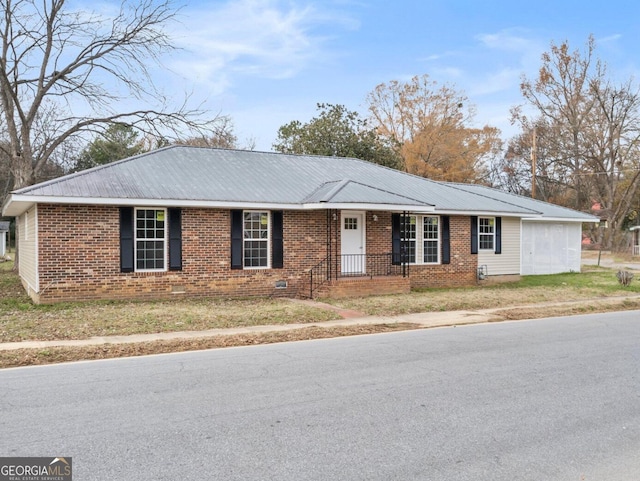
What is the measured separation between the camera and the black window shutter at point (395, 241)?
18375mm

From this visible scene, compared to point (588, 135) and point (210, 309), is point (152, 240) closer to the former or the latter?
point (210, 309)

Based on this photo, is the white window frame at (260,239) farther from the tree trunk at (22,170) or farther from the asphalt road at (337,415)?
the tree trunk at (22,170)

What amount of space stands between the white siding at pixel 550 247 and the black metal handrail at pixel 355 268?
7774 mm

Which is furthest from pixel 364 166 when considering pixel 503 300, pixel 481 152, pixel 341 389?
pixel 481 152

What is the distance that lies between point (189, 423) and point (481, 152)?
145ft

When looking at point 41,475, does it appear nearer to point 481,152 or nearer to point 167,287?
point 167,287

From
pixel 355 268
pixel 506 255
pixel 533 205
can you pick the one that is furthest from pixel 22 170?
pixel 533 205

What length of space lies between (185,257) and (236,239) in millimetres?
1543

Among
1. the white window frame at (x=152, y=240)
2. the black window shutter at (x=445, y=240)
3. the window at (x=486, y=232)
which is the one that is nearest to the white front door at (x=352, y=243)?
the black window shutter at (x=445, y=240)

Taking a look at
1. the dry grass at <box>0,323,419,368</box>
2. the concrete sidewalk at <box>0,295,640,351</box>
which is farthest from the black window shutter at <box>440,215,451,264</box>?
the dry grass at <box>0,323,419,368</box>

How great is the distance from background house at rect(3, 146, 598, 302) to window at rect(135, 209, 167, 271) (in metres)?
0.03

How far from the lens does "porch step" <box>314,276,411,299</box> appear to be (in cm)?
1598

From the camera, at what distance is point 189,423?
17.1 ft

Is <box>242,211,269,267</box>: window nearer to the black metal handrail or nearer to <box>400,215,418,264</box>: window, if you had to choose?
the black metal handrail
